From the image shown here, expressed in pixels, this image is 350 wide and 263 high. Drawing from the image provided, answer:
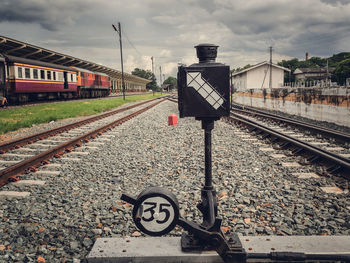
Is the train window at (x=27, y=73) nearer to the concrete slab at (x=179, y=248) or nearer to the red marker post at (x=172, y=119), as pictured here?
the red marker post at (x=172, y=119)

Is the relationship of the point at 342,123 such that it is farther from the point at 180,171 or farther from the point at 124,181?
the point at 124,181

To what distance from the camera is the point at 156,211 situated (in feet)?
6.48

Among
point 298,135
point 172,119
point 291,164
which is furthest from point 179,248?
point 172,119

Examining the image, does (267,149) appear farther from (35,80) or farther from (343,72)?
(343,72)

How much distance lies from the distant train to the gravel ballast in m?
13.8

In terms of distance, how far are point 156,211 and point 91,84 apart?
3342 cm

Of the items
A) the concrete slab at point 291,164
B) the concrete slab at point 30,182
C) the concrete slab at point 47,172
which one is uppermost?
the concrete slab at point 47,172

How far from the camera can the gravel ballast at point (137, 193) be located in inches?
92.3

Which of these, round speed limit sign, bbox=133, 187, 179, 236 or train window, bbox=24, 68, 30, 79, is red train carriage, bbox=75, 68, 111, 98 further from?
round speed limit sign, bbox=133, 187, 179, 236

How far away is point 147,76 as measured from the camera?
158 metres

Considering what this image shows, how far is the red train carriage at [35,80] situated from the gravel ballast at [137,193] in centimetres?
1448

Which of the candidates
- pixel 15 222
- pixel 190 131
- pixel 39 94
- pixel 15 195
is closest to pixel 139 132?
pixel 190 131

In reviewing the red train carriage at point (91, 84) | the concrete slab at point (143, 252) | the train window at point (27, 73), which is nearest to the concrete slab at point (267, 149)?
the concrete slab at point (143, 252)

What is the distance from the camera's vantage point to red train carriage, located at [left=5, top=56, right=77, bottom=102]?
1634 cm
